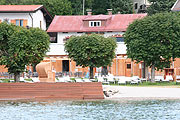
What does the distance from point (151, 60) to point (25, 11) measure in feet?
99.9

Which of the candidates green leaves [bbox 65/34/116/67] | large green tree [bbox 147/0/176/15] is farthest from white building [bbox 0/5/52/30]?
green leaves [bbox 65/34/116/67]

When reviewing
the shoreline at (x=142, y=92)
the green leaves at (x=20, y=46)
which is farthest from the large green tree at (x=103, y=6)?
the shoreline at (x=142, y=92)

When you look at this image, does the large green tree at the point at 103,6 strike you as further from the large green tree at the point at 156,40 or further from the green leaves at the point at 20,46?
the green leaves at the point at 20,46

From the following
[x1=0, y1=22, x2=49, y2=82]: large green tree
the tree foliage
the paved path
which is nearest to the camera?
the paved path

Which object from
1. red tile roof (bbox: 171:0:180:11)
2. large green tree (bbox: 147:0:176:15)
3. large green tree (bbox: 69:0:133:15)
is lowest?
red tile roof (bbox: 171:0:180:11)

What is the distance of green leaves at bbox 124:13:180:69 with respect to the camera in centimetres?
6169

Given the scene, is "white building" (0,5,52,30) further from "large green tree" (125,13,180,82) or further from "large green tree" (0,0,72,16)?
"large green tree" (125,13,180,82)

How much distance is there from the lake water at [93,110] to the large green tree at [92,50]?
53.2 feet

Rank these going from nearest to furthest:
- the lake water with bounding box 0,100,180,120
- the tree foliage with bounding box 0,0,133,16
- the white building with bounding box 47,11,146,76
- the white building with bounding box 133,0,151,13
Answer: the lake water with bounding box 0,100,180,120 → the white building with bounding box 47,11,146,76 → the tree foliage with bounding box 0,0,133,16 → the white building with bounding box 133,0,151,13

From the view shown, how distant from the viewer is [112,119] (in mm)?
39500

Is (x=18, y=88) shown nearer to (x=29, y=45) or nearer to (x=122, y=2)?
(x=29, y=45)

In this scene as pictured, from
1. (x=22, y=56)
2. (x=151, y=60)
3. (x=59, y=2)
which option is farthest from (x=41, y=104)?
(x=59, y=2)

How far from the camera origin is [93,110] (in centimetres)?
4391

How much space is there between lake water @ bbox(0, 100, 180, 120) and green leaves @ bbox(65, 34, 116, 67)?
638 inches
